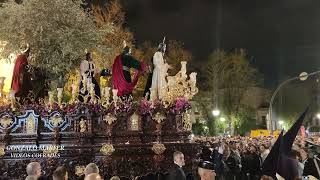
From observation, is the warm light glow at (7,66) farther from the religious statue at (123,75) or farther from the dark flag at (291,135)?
the dark flag at (291,135)

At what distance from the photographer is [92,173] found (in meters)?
8.01

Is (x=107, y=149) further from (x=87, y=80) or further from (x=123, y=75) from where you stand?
(x=87, y=80)

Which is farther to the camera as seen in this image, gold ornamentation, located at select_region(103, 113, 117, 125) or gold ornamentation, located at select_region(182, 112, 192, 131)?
gold ornamentation, located at select_region(182, 112, 192, 131)

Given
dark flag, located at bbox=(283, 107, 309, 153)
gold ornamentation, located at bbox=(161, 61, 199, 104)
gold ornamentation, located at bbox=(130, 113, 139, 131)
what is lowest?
dark flag, located at bbox=(283, 107, 309, 153)

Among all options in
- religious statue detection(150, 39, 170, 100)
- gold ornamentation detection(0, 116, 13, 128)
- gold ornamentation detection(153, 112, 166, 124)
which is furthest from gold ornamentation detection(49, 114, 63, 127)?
religious statue detection(150, 39, 170, 100)

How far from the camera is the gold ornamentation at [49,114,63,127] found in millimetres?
14492

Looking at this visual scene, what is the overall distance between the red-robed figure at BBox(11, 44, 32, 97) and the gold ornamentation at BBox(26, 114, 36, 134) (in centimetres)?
187

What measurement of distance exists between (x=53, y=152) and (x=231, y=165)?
5.75 meters

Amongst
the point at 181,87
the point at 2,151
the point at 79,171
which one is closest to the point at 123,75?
the point at 181,87

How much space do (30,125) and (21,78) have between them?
2.40 m

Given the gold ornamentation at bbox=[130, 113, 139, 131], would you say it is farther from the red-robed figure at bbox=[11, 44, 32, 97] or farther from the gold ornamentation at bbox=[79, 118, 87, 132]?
the red-robed figure at bbox=[11, 44, 32, 97]

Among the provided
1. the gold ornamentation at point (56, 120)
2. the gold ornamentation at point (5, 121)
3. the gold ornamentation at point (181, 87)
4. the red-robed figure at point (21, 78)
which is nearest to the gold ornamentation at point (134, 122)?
the gold ornamentation at point (181, 87)

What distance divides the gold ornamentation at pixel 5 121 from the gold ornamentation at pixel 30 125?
0.55 metres

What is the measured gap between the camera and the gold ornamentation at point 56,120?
14.5 metres
